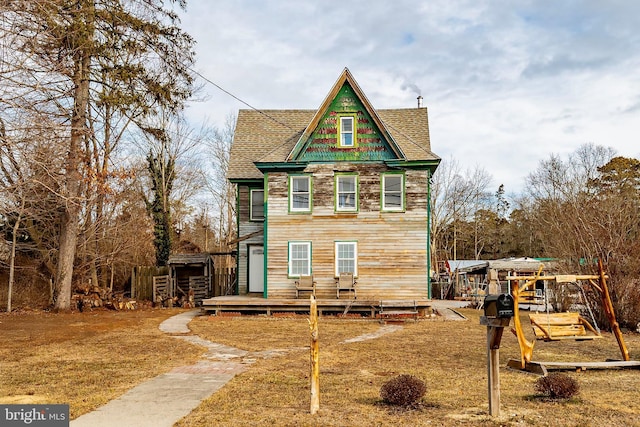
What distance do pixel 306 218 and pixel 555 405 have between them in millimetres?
15998

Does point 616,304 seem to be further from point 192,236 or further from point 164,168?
point 192,236

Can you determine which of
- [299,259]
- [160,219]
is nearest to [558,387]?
[299,259]

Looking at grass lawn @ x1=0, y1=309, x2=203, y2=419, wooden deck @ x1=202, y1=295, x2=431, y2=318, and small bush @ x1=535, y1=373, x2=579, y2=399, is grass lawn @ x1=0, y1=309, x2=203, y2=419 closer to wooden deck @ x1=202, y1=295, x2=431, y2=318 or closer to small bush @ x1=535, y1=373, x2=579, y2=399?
wooden deck @ x1=202, y1=295, x2=431, y2=318

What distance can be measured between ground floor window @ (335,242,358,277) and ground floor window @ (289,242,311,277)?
3.80 ft

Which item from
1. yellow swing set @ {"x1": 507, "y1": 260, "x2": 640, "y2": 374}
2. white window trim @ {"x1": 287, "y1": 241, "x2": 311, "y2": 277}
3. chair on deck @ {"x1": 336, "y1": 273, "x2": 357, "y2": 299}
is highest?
white window trim @ {"x1": 287, "y1": 241, "x2": 311, "y2": 277}

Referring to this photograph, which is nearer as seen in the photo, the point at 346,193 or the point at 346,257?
the point at 346,257

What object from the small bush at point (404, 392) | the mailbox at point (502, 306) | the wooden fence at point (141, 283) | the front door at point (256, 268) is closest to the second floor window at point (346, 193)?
the front door at point (256, 268)

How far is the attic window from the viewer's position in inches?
915

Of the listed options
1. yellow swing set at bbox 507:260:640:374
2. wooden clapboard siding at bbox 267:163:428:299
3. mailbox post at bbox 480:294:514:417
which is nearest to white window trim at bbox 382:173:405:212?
wooden clapboard siding at bbox 267:163:428:299

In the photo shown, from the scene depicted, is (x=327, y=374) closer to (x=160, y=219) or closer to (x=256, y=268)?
(x=256, y=268)

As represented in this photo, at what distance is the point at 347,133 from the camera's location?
2330cm

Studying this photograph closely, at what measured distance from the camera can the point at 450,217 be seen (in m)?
57.8

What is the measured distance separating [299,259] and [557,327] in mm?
13006

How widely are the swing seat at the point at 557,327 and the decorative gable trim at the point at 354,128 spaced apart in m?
12.3
